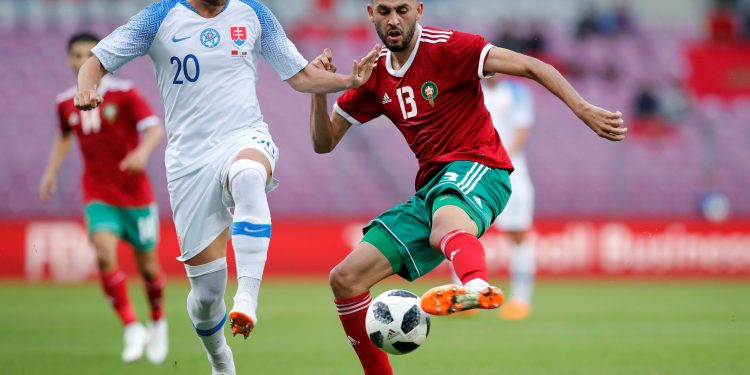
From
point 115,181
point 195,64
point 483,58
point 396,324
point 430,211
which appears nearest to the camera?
point 396,324

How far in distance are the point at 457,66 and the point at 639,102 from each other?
16.0m

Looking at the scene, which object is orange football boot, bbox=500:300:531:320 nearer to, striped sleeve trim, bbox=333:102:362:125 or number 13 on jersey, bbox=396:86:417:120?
striped sleeve trim, bbox=333:102:362:125

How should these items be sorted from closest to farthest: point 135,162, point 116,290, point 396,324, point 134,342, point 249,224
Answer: point 396,324 → point 249,224 → point 135,162 → point 134,342 → point 116,290

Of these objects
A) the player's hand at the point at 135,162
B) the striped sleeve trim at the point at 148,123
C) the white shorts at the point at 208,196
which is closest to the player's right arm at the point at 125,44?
the white shorts at the point at 208,196

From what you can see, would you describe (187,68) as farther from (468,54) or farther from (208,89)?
(468,54)

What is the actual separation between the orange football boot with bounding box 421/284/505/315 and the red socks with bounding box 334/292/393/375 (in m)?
1.11

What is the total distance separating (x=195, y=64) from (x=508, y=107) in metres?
6.60

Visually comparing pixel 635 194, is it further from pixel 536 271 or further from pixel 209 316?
pixel 209 316

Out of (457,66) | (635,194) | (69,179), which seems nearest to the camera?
(457,66)

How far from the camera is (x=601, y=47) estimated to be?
2317 cm

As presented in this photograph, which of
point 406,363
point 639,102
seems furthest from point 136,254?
A: point 639,102

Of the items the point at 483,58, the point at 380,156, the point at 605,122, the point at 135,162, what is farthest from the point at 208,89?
the point at 380,156

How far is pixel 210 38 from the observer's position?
648 centimetres

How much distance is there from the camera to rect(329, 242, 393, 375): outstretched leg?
6.34 m
